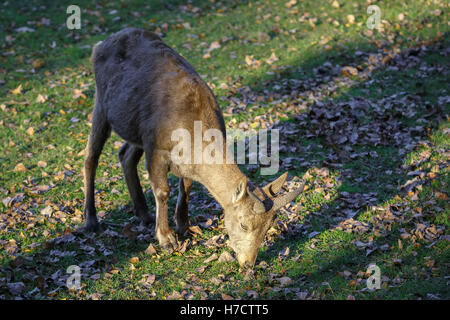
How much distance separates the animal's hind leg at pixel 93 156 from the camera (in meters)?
8.22

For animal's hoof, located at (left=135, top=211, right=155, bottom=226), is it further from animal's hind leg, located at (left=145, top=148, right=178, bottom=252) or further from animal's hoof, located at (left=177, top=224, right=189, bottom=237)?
animal's hind leg, located at (left=145, top=148, right=178, bottom=252)

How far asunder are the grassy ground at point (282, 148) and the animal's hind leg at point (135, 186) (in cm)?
23

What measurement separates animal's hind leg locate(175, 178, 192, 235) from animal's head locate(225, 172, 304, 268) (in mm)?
1146

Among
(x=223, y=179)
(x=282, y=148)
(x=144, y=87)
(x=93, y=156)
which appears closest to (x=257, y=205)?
(x=223, y=179)

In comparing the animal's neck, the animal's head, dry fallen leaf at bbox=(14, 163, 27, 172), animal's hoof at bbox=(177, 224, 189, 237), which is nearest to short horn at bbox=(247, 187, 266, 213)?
the animal's head

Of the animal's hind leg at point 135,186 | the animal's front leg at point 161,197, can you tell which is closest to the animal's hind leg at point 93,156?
the animal's hind leg at point 135,186

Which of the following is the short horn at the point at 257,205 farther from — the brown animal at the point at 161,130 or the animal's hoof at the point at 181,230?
the animal's hoof at the point at 181,230

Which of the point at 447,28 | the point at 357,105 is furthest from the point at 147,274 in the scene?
the point at 447,28

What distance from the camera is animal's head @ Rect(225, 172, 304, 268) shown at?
6.52 meters

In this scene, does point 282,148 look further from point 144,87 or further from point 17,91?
point 17,91

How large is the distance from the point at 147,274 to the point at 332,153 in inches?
175

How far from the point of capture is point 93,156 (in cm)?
850

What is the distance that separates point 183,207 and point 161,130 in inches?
51.2

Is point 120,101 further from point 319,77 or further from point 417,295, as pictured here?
point 319,77
